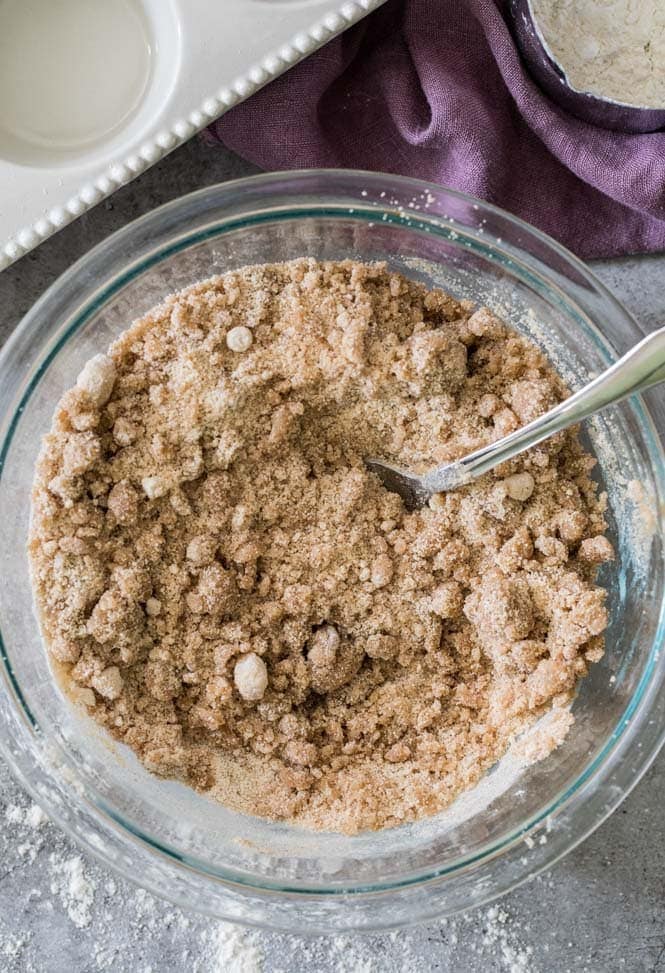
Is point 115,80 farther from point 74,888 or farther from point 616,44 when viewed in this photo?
point 74,888

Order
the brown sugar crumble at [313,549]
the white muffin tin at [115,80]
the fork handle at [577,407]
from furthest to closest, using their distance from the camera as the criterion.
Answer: the white muffin tin at [115,80], the brown sugar crumble at [313,549], the fork handle at [577,407]

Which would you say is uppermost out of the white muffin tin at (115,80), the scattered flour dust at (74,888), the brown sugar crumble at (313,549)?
the white muffin tin at (115,80)

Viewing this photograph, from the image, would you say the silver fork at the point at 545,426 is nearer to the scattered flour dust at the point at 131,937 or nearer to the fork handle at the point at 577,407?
the fork handle at the point at 577,407

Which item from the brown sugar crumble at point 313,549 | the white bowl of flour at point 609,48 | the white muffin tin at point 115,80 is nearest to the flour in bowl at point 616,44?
the white bowl of flour at point 609,48

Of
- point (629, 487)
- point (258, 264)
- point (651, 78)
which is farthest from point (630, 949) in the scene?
point (651, 78)

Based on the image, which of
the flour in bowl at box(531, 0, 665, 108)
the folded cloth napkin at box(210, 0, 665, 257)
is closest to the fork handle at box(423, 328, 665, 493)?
the folded cloth napkin at box(210, 0, 665, 257)

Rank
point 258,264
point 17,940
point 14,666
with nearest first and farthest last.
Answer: point 14,666 < point 258,264 < point 17,940

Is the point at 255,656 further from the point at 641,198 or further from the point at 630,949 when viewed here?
the point at 641,198

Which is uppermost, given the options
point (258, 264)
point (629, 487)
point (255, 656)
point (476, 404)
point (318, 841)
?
point (258, 264)
